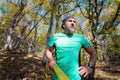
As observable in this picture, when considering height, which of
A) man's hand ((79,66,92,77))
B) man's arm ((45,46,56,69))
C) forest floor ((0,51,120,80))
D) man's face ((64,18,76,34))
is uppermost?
man's face ((64,18,76,34))

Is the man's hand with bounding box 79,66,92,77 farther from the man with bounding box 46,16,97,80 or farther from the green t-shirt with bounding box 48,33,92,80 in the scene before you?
the green t-shirt with bounding box 48,33,92,80

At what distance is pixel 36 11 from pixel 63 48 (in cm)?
1932

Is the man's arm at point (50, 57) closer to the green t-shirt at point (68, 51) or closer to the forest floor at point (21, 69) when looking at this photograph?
the green t-shirt at point (68, 51)

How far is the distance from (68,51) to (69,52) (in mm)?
20

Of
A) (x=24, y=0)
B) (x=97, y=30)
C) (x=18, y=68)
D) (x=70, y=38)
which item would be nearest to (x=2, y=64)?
(x=18, y=68)

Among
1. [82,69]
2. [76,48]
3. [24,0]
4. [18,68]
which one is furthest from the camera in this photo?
[24,0]

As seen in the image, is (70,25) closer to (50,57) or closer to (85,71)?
(50,57)

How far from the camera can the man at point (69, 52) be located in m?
3.56

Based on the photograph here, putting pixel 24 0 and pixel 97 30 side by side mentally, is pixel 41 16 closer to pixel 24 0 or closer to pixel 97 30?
pixel 24 0

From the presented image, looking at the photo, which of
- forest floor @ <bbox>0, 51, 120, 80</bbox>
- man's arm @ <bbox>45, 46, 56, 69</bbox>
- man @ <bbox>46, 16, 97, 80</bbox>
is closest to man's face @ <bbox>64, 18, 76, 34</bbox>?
man @ <bbox>46, 16, 97, 80</bbox>

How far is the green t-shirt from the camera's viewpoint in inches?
141

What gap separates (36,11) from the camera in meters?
22.7

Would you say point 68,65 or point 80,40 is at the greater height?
point 80,40

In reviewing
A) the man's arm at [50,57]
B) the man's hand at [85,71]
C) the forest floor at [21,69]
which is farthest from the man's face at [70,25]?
the forest floor at [21,69]
